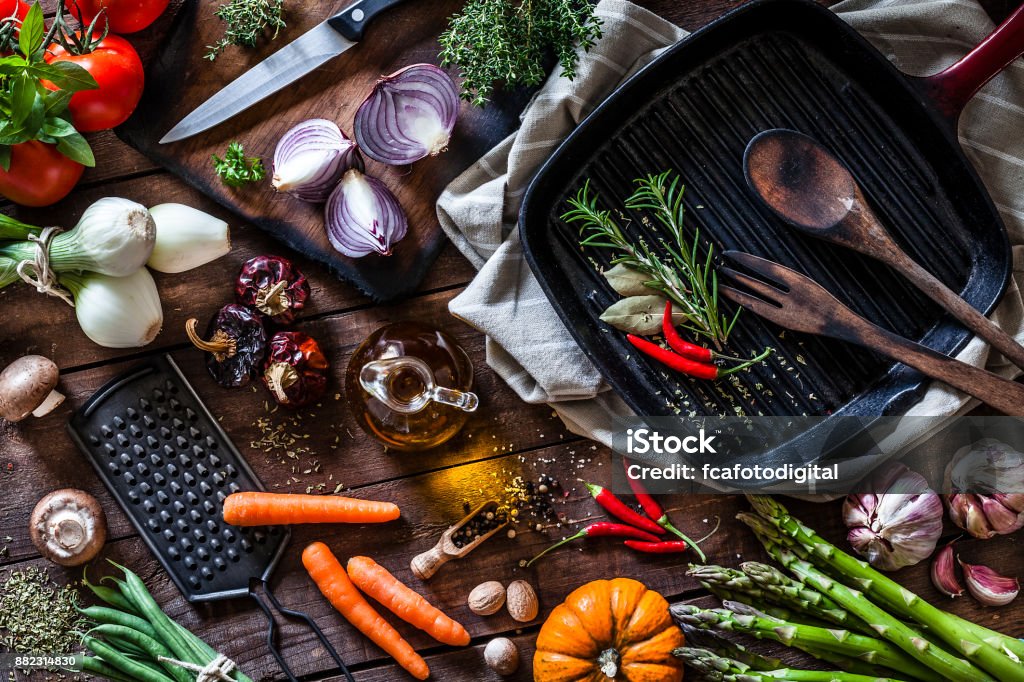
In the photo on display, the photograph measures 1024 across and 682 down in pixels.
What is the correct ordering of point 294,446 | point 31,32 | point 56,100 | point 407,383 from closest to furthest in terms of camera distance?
point 31,32 < point 56,100 < point 407,383 < point 294,446

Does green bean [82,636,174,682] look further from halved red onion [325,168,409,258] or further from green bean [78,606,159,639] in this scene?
halved red onion [325,168,409,258]

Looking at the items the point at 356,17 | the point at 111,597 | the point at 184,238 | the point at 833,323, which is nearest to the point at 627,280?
the point at 833,323

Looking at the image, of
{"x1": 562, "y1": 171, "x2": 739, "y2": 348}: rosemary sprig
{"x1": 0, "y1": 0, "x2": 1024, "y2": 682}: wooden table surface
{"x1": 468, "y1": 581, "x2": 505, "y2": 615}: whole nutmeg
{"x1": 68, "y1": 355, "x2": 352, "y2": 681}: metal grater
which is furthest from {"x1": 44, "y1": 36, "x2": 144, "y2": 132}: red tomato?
{"x1": 468, "y1": 581, "x2": 505, "y2": 615}: whole nutmeg

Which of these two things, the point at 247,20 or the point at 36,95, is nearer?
the point at 36,95

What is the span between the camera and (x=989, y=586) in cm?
186

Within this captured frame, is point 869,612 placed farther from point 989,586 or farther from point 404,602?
point 404,602

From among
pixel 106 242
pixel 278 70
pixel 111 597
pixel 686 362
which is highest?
pixel 278 70

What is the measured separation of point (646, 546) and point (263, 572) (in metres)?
0.97

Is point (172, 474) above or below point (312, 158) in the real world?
below

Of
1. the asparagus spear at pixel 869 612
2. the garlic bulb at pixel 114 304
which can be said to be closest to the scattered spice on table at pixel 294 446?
the garlic bulb at pixel 114 304

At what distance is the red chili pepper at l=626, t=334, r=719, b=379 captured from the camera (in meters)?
1.77

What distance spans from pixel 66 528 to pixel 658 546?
4.84 ft

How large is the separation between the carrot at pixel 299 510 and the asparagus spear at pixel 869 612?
91 cm

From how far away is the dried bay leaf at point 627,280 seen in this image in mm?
1790
